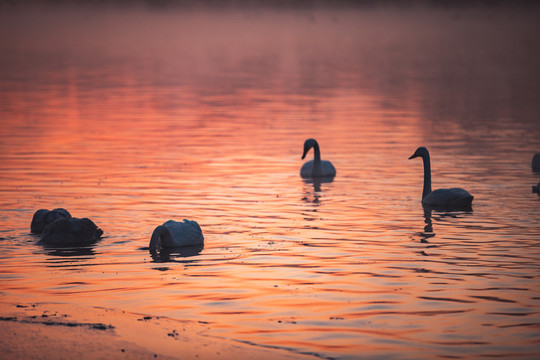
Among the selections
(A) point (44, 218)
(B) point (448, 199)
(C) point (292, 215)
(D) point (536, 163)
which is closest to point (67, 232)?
(A) point (44, 218)

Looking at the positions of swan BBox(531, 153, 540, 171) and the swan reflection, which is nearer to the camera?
the swan reflection

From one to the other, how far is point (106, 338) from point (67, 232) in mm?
5179

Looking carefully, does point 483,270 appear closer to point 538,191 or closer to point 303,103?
point 538,191

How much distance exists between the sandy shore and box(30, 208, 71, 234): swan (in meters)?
4.25

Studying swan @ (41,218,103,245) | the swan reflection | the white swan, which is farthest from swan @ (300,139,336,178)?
swan @ (41,218,103,245)

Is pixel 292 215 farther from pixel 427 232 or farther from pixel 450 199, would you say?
pixel 450 199

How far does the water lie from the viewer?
11508mm

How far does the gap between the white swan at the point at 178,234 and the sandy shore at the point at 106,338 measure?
3.40 metres

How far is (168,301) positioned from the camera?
12.1 m

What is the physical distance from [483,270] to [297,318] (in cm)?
340

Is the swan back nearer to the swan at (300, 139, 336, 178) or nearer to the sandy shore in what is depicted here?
the swan at (300, 139, 336, 178)

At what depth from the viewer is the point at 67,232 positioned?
15312 mm

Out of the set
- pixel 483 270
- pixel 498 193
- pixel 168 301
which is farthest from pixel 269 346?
pixel 498 193

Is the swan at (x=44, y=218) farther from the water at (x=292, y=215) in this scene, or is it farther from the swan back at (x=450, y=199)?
the swan back at (x=450, y=199)
